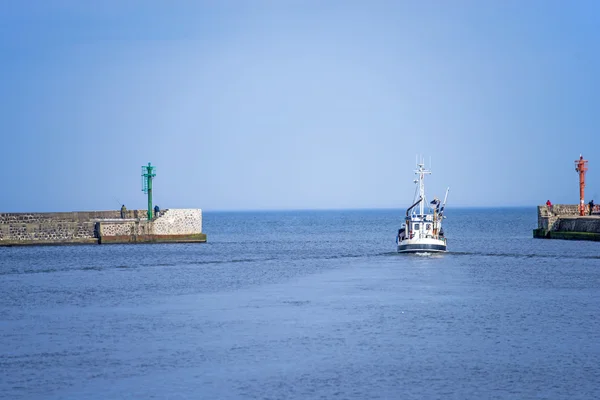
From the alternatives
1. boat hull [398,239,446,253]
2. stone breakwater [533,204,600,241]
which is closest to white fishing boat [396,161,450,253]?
boat hull [398,239,446,253]

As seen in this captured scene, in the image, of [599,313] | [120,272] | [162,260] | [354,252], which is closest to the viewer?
[599,313]

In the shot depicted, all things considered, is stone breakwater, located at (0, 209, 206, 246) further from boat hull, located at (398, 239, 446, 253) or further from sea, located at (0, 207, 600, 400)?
boat hull, located at (398, 239, 446, 253)

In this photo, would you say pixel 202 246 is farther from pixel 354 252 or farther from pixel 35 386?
pixel 35 386

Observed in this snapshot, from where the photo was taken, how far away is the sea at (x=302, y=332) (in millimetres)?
22922

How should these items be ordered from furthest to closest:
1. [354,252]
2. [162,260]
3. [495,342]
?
[354,252] → [162,260] → [495,342]

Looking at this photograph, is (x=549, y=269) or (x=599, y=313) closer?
(x=599, y=313)

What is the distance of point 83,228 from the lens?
8062cm

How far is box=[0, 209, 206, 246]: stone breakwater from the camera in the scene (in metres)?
79.3

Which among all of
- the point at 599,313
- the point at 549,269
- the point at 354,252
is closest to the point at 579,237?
the point at 354,252

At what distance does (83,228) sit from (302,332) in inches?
2108

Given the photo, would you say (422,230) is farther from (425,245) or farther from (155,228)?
(155,228)

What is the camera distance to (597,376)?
2361cm

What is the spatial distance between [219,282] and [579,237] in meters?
41.3

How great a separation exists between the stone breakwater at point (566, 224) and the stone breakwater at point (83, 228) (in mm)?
33364
